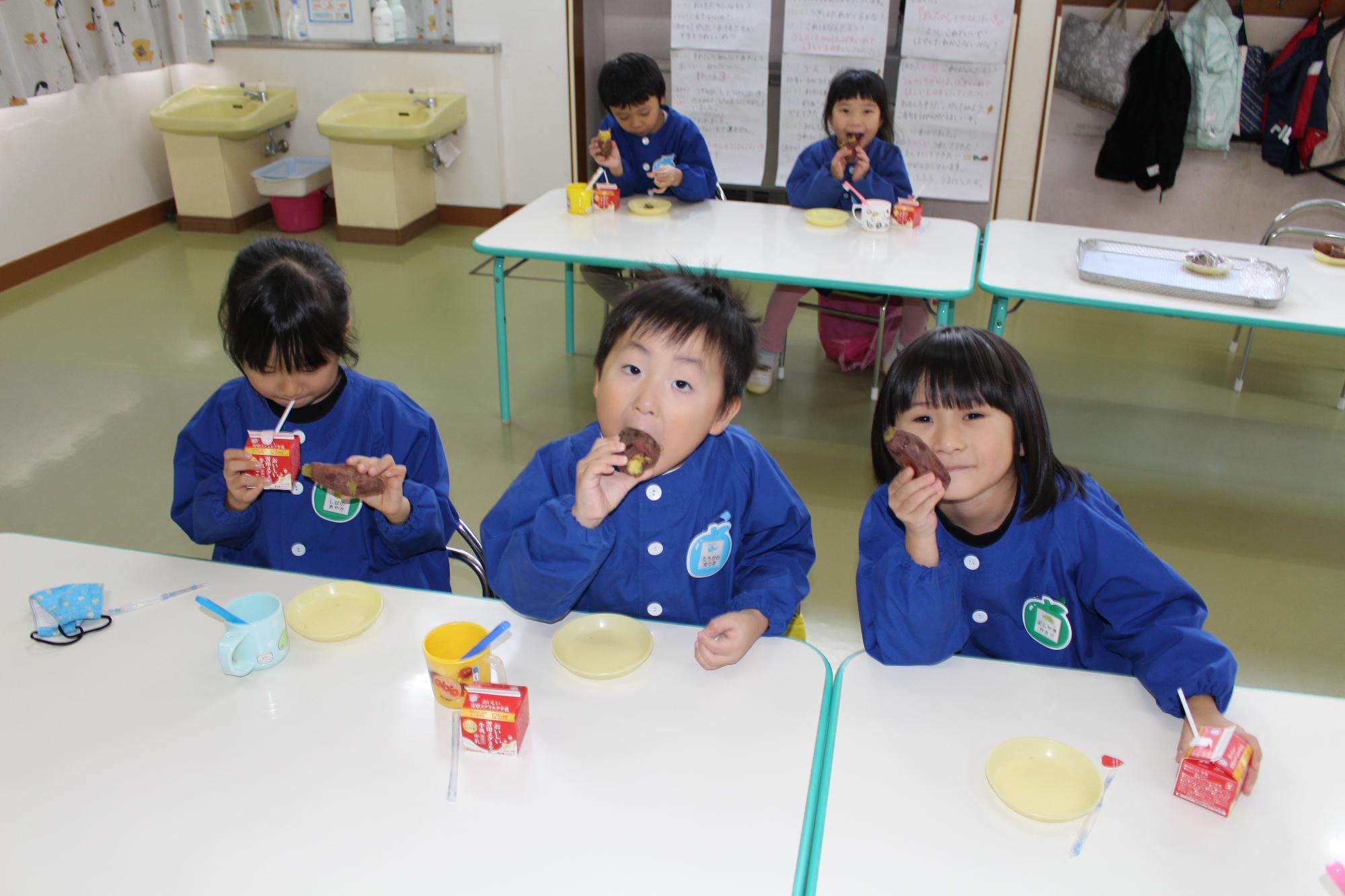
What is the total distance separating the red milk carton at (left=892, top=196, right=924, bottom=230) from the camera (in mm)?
3455

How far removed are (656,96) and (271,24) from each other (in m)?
3.47

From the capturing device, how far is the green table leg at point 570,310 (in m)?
4.11

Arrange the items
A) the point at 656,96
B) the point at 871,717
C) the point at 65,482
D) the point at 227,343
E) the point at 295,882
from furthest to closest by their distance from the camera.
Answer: the point at 656,96
the point at 65,482
the point at 227,343
the point at 871,717
the point at 295,882

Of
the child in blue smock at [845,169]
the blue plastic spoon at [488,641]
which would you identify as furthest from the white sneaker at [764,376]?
the blue plastic spoon at [488,641]

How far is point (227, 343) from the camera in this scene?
5.50 feet

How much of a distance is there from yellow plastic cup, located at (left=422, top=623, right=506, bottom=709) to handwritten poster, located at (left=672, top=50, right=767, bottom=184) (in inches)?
181

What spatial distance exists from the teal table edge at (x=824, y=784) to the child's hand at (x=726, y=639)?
0.41 feet

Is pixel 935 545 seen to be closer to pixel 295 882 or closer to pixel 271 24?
pixel 295 882

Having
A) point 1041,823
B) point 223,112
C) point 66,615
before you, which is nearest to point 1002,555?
point 1041,823

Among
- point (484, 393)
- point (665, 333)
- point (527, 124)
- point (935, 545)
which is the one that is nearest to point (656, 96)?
point (484, 393)

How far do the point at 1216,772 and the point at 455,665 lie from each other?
869mm

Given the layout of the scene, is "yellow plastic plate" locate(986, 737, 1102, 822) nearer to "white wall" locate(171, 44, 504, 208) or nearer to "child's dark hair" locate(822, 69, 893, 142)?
"child's dark hair" locate(822, 69, 893, 142)

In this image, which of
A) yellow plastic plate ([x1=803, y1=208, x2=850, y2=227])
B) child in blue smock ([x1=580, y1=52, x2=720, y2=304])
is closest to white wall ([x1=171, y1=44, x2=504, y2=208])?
child in blue smock ([x1=580, y1=52, x2=720, y2=304])

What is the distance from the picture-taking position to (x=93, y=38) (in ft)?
16.7
